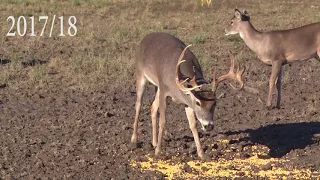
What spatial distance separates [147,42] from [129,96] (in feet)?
10.6

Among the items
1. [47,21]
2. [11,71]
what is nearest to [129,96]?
[11,71]

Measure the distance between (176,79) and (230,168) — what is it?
51.3 inches

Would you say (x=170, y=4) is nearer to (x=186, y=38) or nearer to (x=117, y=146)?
(x=186, y=38)

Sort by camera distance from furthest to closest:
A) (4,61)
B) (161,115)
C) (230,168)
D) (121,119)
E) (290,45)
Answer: (4,61), (290,45), (121,119), (161,115), (230,168)

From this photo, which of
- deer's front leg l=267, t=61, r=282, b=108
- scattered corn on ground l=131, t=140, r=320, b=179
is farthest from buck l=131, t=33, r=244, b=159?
deer's front leg l=267, t=61, r=282, b=108

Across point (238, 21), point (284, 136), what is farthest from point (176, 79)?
point (238, 21)

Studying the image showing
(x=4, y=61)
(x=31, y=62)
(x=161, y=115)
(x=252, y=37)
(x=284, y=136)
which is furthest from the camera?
(x=4, y=61)

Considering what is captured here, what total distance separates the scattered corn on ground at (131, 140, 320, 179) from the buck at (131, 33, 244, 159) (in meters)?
0.32

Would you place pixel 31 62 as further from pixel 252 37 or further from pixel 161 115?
pixel 161 115

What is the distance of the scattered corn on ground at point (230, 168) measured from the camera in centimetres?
826

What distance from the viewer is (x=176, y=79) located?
325 inches

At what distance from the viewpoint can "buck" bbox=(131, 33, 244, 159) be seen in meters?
8.15

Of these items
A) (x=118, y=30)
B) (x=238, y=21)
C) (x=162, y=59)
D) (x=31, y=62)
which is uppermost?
(x=238, y=21)

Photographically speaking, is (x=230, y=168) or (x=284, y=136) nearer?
(x=230, y=168)
